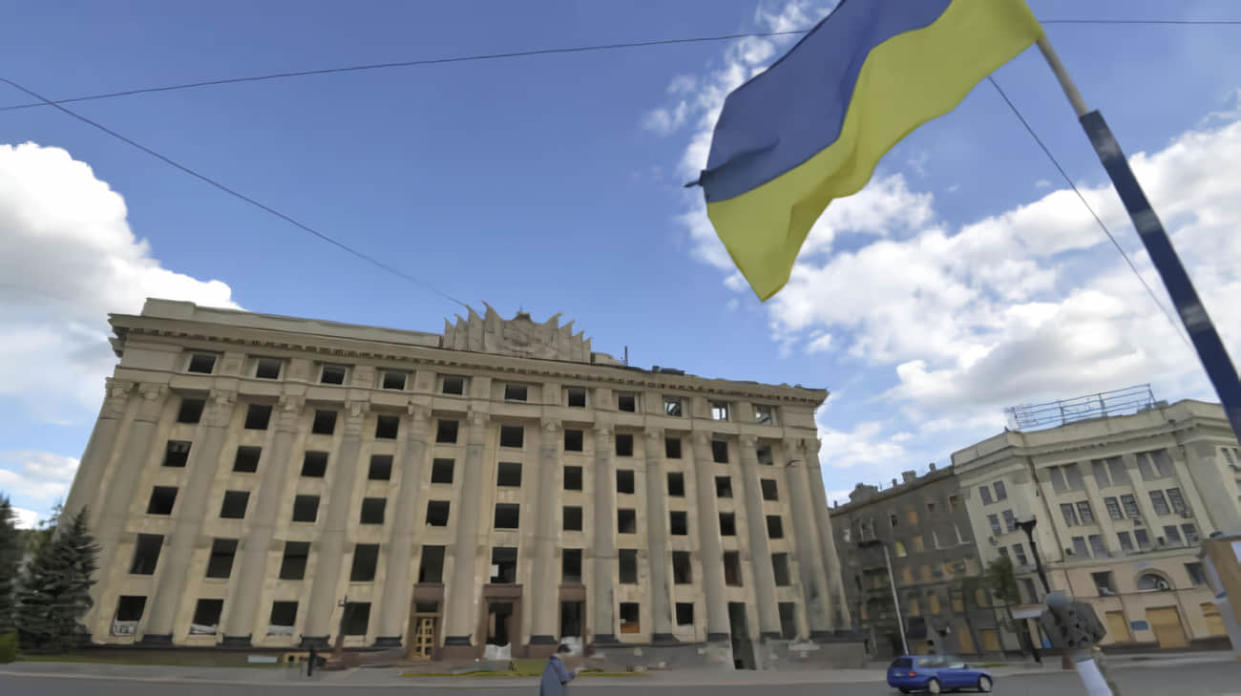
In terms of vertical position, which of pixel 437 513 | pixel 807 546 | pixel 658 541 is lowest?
pixel 807 546

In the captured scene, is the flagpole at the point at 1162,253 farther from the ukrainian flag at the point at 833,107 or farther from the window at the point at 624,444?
the window at the point at 624,444

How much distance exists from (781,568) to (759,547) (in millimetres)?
3379

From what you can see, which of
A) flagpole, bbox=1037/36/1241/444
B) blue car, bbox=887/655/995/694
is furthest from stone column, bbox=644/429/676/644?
flagpole, bbox=1037/36/1241/444

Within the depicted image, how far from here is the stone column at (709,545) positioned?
131ft

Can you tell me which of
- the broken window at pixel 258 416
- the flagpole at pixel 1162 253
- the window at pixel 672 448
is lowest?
the flagpole at pixel 1162 253

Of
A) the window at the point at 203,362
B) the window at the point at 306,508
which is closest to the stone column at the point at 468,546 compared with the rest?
the window at the point at 306,508

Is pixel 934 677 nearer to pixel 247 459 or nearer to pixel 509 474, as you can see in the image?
pixel 509 474

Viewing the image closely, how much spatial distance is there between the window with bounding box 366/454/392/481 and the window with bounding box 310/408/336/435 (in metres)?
3.38

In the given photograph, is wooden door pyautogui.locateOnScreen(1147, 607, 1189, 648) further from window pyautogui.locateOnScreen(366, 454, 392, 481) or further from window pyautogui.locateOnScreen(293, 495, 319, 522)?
window pyautogui.locateOnScreen(293, 495, 319, 522)

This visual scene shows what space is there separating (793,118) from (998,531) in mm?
55668

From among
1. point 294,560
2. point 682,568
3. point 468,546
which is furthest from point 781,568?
point 294,560

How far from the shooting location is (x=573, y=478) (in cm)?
4272

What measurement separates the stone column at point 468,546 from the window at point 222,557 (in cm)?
1269

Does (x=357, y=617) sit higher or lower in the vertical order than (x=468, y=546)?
lower
